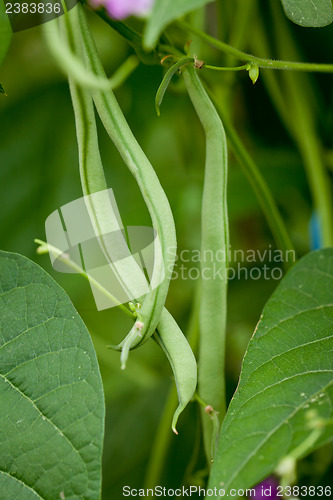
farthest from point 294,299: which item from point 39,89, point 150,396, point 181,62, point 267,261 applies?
point 39,89

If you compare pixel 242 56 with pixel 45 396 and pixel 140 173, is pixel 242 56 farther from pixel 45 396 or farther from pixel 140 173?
pixel 45 396

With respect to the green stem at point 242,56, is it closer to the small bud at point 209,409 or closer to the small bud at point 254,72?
the small bud at point 254,72

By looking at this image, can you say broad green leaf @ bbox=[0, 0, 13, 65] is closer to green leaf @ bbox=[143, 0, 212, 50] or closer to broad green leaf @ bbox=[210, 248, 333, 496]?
green leaf @ bbox=[143, 0, 212, 50]

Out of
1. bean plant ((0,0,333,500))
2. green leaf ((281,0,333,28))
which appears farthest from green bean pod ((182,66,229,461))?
green leaf ((281,0,333,28))
